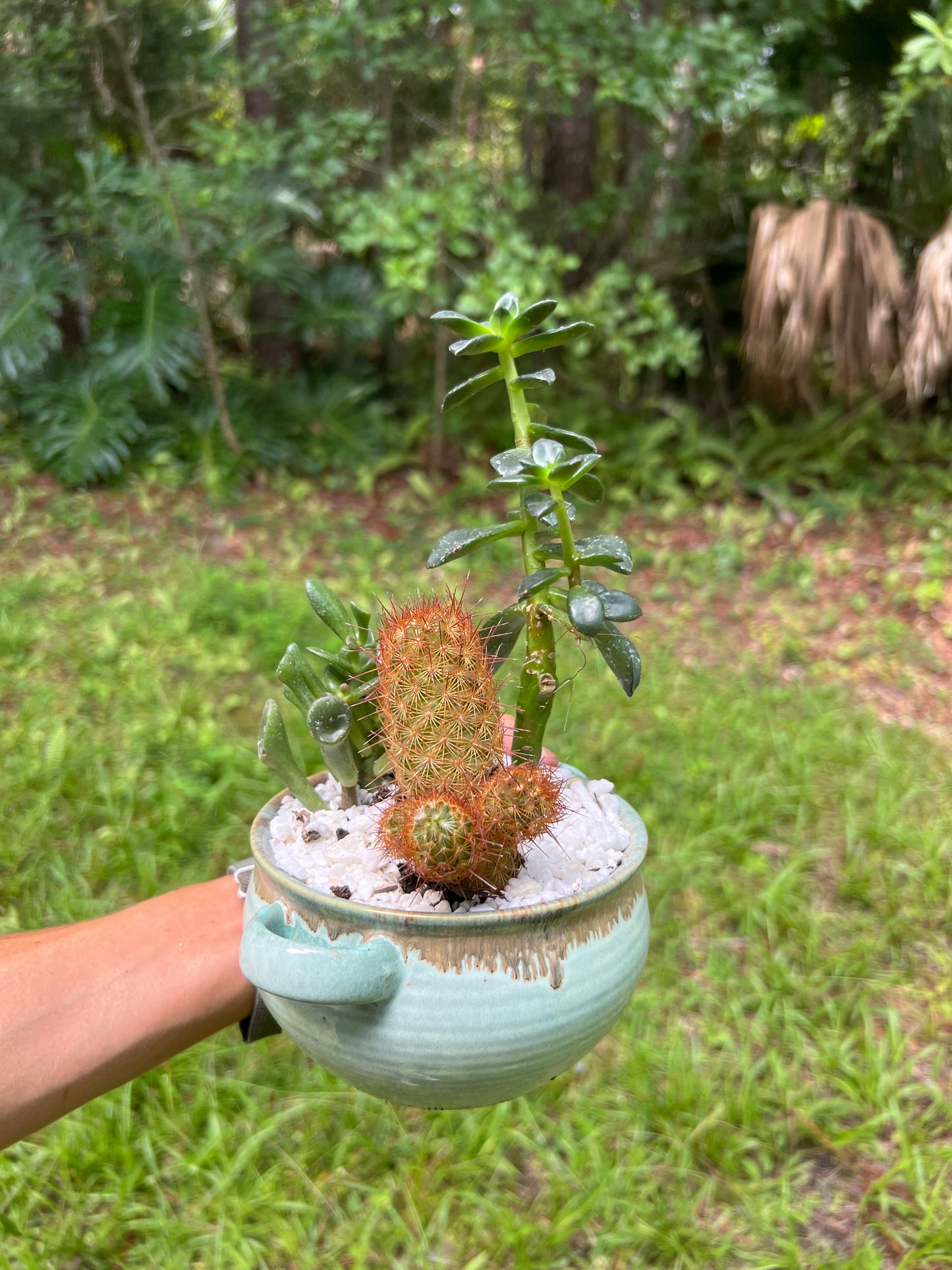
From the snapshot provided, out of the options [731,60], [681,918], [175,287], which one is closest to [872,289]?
[731,60]

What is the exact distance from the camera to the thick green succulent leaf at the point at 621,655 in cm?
83

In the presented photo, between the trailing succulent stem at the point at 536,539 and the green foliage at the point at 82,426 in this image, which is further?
the green foliage at the point at 82,426

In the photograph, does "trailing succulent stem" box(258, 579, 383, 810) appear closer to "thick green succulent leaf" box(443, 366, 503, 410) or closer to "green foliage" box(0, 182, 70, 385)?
"thick green succulent leaf" box(443, 366, 503, 410)

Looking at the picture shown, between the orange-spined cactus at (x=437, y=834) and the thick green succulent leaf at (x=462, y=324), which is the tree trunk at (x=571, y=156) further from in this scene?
the orange-spined cactus at (x=437, y=834)

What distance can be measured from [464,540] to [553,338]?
0.18 metres

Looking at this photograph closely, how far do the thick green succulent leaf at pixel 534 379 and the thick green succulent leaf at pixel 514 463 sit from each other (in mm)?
57

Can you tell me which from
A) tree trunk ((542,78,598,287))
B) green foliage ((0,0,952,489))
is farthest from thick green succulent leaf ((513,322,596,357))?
tree trunk ((542,78,598,287))

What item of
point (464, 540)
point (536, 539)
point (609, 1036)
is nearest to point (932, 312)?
point (609, 1036)

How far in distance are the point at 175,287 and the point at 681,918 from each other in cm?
349

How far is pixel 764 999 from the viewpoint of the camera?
205cm

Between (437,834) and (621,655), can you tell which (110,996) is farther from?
(621,655)

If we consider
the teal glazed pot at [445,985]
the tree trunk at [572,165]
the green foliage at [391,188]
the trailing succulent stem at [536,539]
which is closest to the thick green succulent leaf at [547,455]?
the trailing succulent stem at [536,539]

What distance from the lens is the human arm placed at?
92 cm

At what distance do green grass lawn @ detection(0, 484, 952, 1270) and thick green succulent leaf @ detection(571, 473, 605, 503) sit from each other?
1.09 metres
